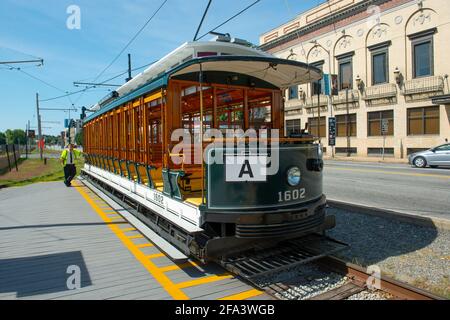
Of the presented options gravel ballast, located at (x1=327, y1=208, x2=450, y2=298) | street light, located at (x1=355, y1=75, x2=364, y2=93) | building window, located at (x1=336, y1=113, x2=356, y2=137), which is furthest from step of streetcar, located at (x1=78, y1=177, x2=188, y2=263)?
building window, located at (x1=336, y1=113, x2=356, y2=137)

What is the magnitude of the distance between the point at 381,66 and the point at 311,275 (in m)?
27.1

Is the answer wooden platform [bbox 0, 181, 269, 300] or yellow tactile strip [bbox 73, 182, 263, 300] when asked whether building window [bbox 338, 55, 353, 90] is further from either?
wooden platform [bbox 0, 181, 269, 300]

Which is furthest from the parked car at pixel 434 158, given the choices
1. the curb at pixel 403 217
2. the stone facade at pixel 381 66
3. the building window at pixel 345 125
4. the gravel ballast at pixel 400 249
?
the gravel ballast at pixel 400 249

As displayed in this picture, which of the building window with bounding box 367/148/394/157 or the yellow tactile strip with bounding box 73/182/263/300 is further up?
the building window with bounding box 367/148/394/157

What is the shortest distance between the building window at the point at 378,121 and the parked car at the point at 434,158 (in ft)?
27.4

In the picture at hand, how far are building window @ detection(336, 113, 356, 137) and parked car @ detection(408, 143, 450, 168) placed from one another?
11182 mm

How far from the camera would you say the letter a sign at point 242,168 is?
456 centimetres

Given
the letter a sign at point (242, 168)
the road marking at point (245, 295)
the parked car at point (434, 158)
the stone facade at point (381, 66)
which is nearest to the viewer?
the road marking at point (245, 295)

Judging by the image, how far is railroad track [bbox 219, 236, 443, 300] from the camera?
12.8 ft

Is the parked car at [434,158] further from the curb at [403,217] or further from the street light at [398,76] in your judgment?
the curb at [403,217]

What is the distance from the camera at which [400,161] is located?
2478cm

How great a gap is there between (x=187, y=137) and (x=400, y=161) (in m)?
22.5
